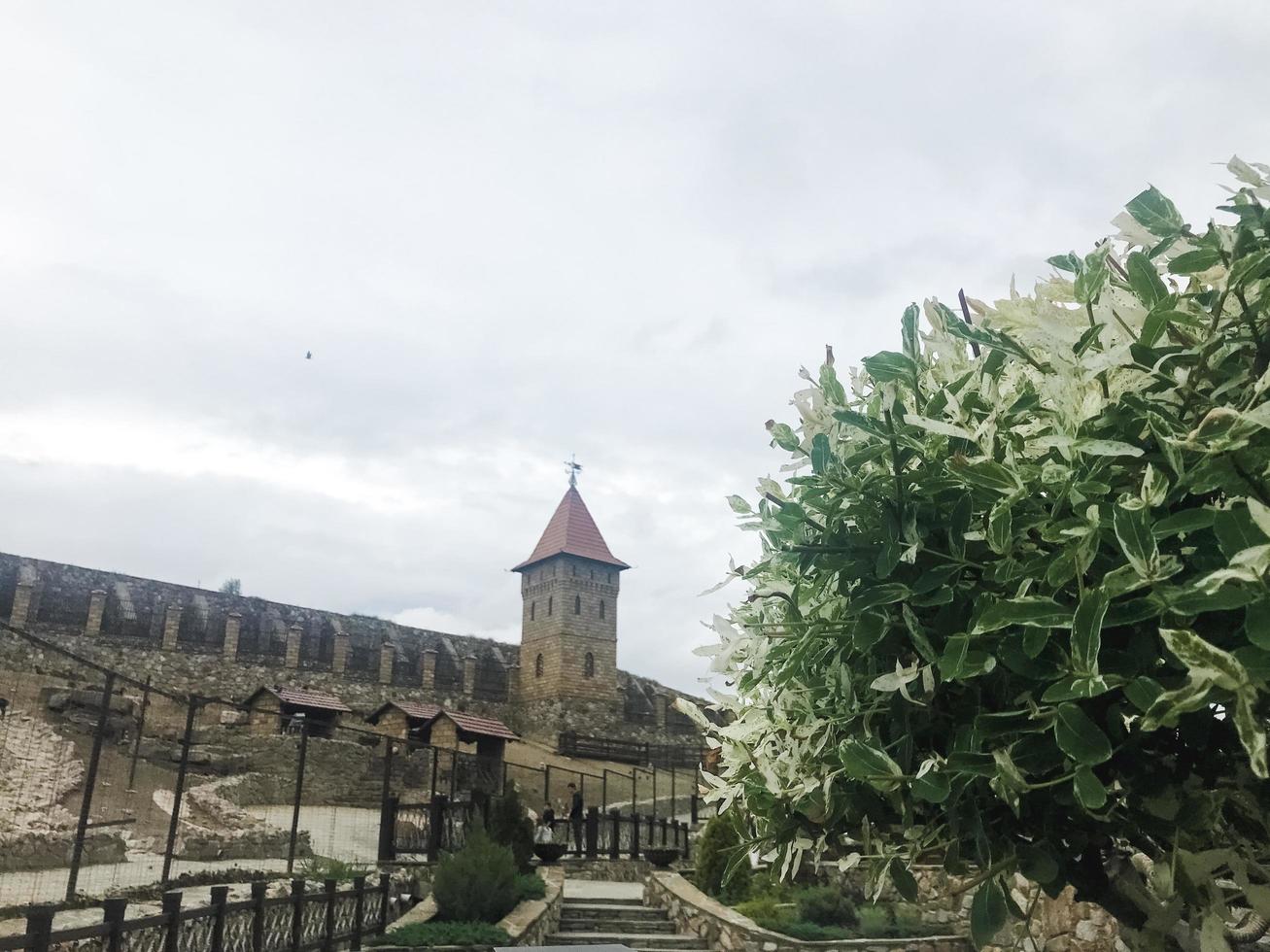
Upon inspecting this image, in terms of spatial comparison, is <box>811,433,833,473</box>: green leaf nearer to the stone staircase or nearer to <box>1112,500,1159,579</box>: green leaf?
<box>1112,500,1159,579</box>: green leaf

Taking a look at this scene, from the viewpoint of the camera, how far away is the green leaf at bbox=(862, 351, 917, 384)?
4.82 ft

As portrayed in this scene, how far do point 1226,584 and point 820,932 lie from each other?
970cm

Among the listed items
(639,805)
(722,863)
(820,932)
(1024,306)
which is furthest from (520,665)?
(1024,306)

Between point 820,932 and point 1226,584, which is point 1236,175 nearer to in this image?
point 1226,584

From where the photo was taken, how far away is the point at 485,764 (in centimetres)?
2053

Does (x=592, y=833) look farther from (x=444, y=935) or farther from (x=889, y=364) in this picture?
(x=889, y=364)

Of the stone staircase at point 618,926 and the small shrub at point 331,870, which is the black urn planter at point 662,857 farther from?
the small shrub at point 331,870

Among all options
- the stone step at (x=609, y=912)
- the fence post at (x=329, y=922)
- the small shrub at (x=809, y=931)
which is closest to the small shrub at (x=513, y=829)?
the stone step at (x=609, y=912)

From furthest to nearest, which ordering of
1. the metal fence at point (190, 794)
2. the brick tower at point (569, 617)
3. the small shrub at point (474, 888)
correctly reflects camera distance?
the brick tower at point (569, 617), the metal fence at point (190, 794), the small shrub at point (474, 888)

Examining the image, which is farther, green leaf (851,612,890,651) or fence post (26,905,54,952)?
fence post (26,905,54,952)

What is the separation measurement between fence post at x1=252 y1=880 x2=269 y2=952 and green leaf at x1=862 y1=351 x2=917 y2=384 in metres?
6.68

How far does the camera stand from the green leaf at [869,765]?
1.42 meters

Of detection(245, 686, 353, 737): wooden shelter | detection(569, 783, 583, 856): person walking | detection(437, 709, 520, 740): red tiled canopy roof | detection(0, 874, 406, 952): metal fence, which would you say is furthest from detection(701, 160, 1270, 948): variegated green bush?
detection(245, 686, 353, 737): wooden shelter

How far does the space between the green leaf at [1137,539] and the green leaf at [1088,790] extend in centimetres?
28
